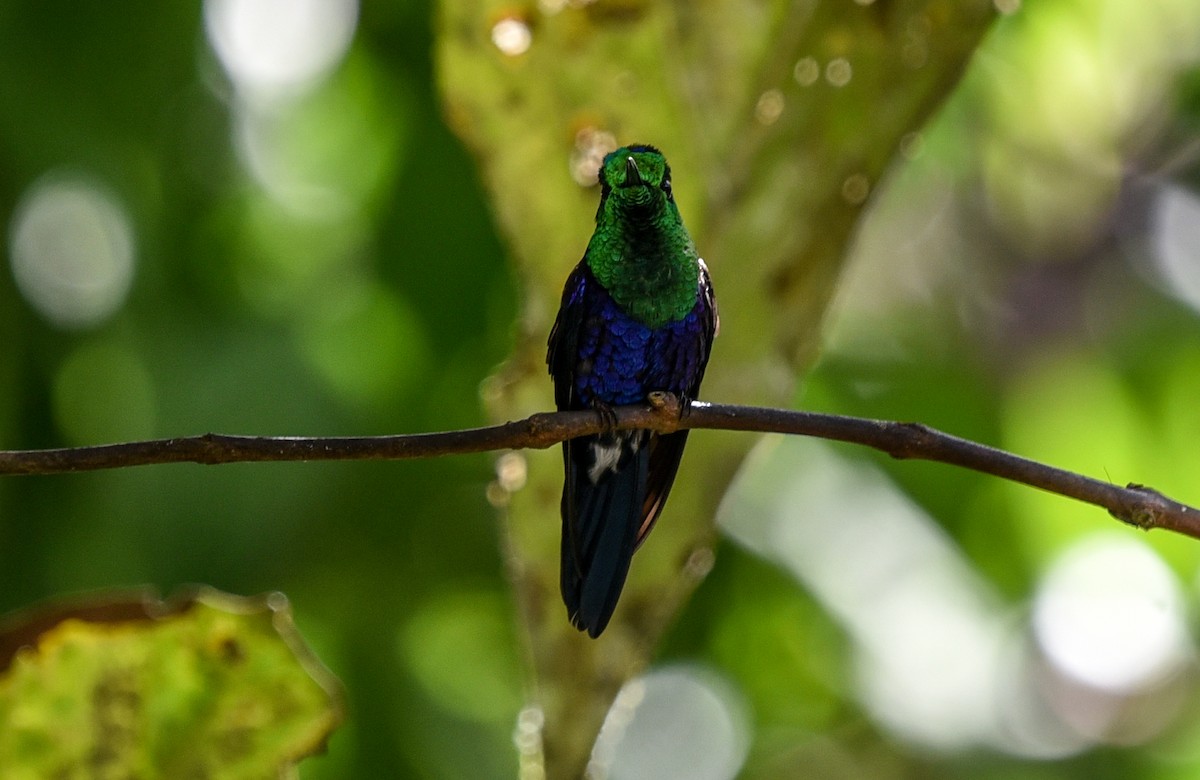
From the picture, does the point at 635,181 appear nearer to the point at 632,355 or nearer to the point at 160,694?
the point at 632,355

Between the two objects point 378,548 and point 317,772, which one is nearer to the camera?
point 317,772

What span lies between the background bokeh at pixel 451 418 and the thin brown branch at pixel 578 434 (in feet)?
6.59

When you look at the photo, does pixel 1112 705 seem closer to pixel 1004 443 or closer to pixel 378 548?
pixel 1004 443

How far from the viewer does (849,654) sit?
430 centimetres

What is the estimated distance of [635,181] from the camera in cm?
257

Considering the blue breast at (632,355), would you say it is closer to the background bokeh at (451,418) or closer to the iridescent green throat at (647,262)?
the iridescent green throat at (647,262)

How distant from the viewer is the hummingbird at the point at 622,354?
2564 millimetres

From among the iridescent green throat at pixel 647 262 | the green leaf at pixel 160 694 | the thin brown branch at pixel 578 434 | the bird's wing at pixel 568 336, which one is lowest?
the green leaf at pixel 160 694

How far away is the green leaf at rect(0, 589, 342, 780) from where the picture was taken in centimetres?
197

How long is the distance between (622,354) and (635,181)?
0.63 meters

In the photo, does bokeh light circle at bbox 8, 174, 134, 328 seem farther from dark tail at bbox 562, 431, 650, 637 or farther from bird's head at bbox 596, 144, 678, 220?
bird's head at bbox 596, 144, 678, 220

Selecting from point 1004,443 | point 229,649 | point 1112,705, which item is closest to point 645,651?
point 229,649

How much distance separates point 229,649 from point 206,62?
9.45 ft

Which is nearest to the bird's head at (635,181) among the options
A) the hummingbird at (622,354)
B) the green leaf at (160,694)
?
the hummingbird at (622,354)
